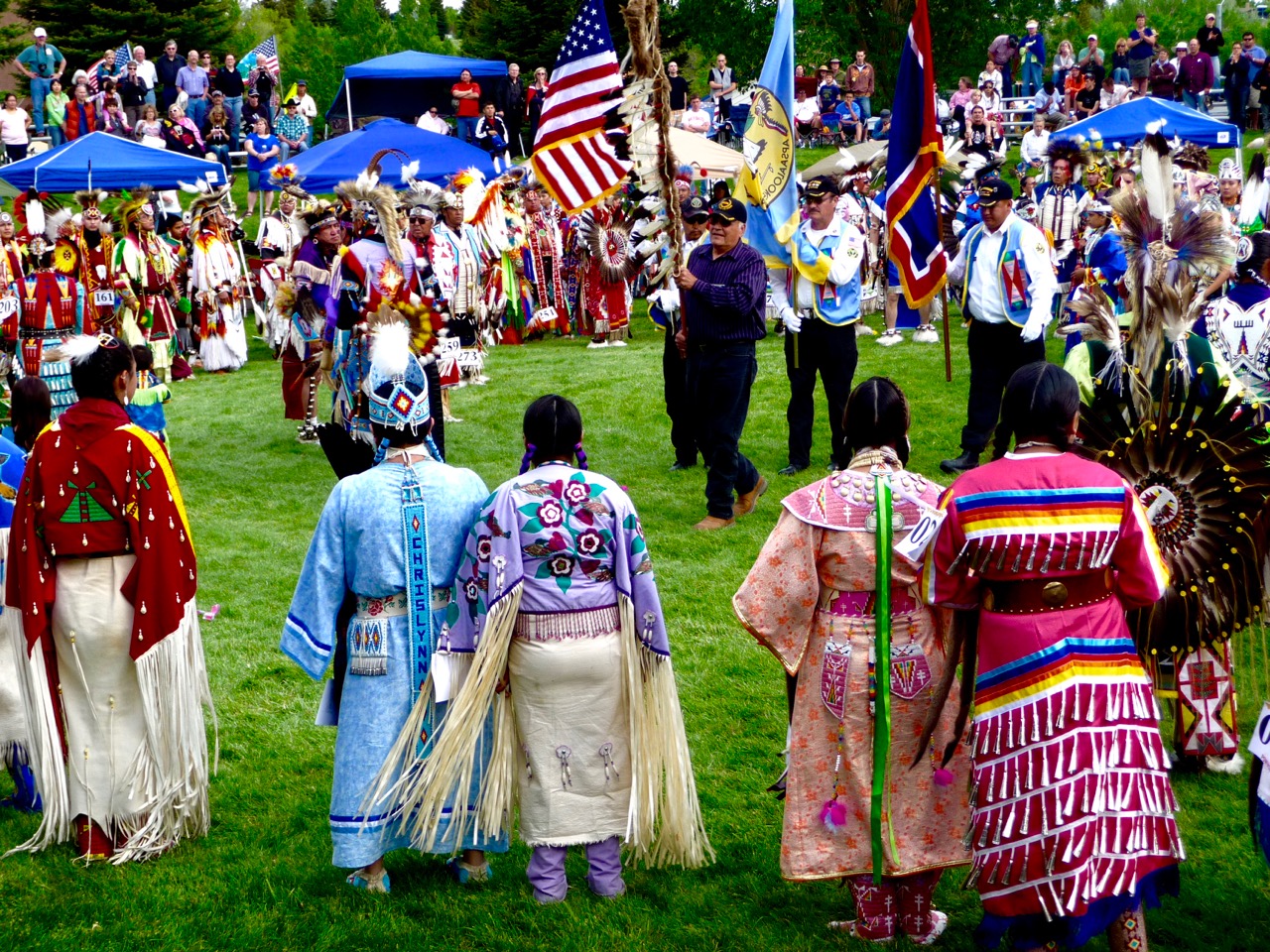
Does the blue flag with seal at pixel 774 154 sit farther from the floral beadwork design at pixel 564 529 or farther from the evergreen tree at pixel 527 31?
the evergreen tree at pixel 527 31

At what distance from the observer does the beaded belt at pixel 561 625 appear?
3691 mm

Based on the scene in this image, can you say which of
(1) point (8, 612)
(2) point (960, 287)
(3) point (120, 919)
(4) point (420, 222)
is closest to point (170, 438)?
(4) point (420, 222)

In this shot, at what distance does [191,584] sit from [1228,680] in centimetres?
328

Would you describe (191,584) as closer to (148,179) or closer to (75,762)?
(75,762)

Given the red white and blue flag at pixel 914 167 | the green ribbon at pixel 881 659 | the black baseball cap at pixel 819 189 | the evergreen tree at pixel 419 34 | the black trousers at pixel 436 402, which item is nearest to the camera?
the green ribbon at pixel 881 659

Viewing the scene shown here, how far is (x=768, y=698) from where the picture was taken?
211 inches

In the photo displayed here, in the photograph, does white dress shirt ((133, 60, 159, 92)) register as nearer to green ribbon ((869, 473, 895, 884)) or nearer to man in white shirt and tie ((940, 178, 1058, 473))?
man in white shirt and tie ((940, 178, 1058, 473))

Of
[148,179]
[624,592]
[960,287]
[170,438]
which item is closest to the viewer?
[624,592]

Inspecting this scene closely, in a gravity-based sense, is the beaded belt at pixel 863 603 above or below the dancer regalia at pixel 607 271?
below

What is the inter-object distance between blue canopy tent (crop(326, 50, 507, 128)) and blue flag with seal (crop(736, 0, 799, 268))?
19326 millimetres

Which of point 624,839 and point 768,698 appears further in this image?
point 768,698

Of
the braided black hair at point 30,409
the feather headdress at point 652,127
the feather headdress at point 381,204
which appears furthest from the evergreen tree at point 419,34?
the braided black hair at point 30,409

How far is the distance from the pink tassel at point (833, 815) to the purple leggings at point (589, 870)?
2.08ft

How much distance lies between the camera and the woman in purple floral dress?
3643 millimetres
